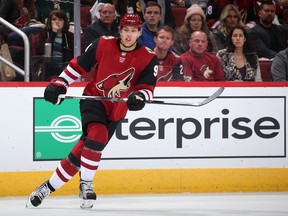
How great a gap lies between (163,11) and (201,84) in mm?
1534

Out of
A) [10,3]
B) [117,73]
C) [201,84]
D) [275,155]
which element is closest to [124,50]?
[117,73]

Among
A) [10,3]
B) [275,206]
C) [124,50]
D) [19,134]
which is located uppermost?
[10,3]

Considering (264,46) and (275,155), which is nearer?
(275,155)

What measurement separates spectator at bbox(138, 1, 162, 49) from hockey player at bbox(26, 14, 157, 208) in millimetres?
1941

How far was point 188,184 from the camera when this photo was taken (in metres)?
8.18

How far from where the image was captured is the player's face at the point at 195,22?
30.0 ft

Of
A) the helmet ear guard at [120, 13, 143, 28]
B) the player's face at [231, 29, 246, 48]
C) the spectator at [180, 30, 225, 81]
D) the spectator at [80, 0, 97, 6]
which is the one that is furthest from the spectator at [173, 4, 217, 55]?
the helmet ear guard at [120, 13, 143, 28]

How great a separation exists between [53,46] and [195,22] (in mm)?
1397

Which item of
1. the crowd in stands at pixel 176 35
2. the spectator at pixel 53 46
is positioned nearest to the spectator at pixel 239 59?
the crowd in stands at pixel 176 35

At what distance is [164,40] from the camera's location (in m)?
8.62

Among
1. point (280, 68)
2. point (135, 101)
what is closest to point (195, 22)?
point (280, 68)

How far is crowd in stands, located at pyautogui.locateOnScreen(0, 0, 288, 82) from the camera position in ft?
27.4

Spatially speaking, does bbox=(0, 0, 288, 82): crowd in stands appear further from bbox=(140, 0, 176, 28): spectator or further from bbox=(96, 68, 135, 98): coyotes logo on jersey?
bbox=(96, 68, 135, 98): coyotes logo on jersey

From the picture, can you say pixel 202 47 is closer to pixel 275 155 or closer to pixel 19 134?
pixel 275 155
